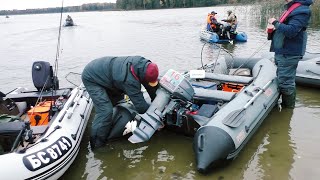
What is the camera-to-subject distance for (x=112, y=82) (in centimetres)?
435

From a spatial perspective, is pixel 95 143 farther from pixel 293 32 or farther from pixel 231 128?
pixel 293 32

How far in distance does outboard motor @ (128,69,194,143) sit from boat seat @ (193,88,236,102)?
0.40 m

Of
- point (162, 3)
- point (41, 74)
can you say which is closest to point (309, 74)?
point (41, 74)

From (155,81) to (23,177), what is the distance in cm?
198

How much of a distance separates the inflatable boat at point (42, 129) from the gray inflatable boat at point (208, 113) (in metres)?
0.73

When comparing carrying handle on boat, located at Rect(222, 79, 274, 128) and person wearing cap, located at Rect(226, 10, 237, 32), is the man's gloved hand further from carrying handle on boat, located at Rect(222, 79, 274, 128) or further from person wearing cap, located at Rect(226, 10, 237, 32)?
person wearing cap, located at Rect(226, 10, 237, 32)

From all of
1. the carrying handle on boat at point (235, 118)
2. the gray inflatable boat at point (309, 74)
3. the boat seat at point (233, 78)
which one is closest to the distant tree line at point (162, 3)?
the gray inflatable boat at point (309, 74)

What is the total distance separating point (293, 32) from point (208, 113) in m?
1.81

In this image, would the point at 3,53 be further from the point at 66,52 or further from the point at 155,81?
the point at 155,81

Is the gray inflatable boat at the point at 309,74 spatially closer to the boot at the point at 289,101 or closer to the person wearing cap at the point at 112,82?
the boot at the point at 289,101

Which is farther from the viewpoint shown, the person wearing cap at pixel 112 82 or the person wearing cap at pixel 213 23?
the person wearing cap at pixel 213 23

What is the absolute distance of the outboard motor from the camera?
424 centimetres

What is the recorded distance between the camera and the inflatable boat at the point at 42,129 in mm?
3338

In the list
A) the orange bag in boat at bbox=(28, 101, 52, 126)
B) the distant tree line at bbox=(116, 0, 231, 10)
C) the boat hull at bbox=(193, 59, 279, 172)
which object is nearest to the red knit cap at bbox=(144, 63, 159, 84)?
the boat hull at bbox=(193, 59, 279, 172)
